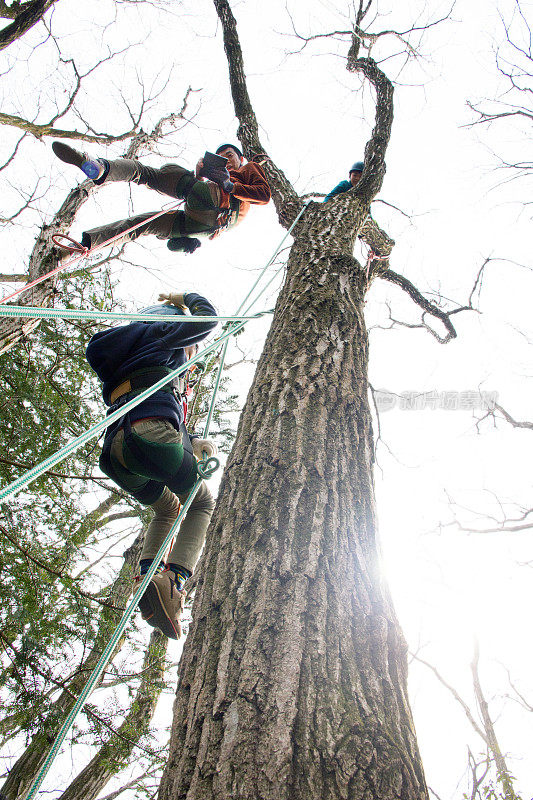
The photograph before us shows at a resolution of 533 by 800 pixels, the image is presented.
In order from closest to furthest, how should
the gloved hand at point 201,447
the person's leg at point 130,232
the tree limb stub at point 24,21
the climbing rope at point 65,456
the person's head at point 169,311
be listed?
1. the climbing rope at point 65,456
2. the gloved hand at point 201,447
3. the person's head at point 169,311
4. the person's leg at point 130,232
5. the tree limb stub at point 24,21

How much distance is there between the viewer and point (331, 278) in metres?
2.33

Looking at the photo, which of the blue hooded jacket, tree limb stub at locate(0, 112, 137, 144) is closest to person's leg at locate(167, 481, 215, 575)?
the blue hooded jacket

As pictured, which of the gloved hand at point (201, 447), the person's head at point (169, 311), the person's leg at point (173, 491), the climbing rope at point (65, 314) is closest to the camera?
the climbing rope at point (65, 314)

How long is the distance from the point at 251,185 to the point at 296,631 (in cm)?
357

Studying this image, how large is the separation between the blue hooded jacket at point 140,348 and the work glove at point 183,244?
5.80 feet

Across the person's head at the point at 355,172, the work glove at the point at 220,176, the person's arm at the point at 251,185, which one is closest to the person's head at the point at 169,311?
the work glove at the point at 220,176

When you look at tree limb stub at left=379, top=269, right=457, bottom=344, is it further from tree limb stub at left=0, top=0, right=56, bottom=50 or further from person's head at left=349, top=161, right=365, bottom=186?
tree limb stub at left=0, top=0, right=56, bottom=50

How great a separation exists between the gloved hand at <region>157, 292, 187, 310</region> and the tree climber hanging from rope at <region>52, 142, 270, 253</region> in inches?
40.5

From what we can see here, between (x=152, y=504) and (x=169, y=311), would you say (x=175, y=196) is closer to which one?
(x=169, y=311)

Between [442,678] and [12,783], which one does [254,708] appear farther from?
[442,678]

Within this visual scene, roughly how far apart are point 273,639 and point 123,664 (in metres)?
3.38

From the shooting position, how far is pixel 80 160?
9.98 ft

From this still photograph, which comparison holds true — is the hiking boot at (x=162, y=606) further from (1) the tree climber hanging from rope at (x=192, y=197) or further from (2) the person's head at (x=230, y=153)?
(2) the person's head at (x=230, y=153)

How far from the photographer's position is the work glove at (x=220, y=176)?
11.4 feet
